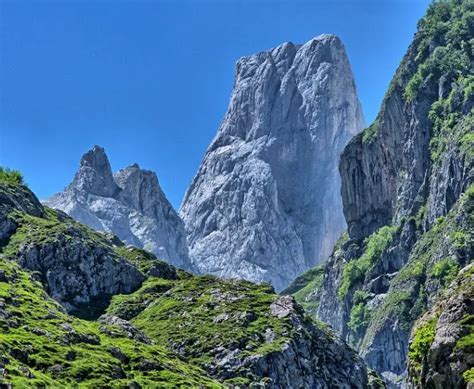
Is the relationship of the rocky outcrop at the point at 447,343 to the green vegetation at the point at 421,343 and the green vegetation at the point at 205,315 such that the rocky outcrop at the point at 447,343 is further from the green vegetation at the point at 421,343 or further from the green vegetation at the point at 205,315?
the green vegetation at the point at 205,315

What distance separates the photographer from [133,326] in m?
126

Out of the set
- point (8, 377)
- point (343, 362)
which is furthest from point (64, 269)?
point (8, 377)

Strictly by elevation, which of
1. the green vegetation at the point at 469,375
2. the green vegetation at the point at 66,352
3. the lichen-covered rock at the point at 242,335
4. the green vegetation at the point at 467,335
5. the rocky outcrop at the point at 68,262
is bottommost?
the green vegetation at the point at 469,375

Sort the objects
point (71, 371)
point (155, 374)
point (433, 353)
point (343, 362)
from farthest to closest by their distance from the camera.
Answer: point (343, 362) < point (155, 374) < point (71, 371) < point (433, 353)

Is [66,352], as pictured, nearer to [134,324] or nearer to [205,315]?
[134,324]

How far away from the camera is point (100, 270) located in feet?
545

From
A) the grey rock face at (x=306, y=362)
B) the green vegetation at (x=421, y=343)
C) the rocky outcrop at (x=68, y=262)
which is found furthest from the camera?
the rocky outcrop at (x=68, y=262)

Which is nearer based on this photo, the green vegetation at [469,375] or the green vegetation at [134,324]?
the green vegetation at [469,375]

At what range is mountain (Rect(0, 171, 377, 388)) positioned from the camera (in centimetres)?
9406

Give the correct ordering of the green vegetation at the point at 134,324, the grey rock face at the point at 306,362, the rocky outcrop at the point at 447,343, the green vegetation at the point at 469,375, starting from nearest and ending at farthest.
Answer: the green vegetation at the point at 469,375
the rocky outcrop at the point at 447,343
the green vegetation at the point at 134,324
the grey rock face at the point at 306,362

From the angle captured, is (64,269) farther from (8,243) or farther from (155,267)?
(155,267)

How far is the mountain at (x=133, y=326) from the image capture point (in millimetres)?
94062

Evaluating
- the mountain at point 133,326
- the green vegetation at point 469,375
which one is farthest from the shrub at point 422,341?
the mountain at point 133,326

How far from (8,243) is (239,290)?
1877 inches
